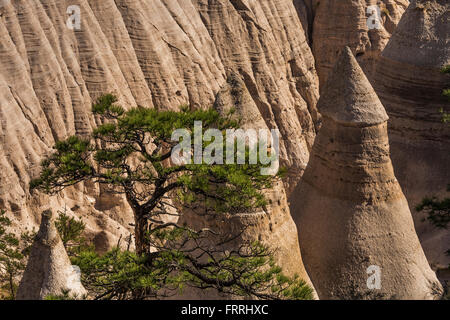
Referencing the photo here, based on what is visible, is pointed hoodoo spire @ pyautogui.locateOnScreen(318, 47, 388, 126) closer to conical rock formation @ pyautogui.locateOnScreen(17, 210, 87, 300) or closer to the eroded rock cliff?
the eroded rock cliff

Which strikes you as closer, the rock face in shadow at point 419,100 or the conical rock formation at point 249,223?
the conical rock formation at point 249,223

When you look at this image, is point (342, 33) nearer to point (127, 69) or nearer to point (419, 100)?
point (419, 100)

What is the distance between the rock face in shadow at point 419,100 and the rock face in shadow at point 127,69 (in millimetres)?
4505

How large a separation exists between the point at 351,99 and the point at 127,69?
27.9 feet

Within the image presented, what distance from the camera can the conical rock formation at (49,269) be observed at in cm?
1143

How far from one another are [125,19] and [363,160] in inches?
405

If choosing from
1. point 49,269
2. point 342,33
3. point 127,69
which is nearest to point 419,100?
point 127,69

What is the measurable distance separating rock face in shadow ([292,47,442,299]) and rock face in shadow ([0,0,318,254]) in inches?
89.0

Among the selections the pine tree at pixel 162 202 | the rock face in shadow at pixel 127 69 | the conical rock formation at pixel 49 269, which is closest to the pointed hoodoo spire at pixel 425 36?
the rock face in shadow at pixel 127 69

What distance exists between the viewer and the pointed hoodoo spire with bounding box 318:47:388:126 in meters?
15.3

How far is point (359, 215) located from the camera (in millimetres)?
15273

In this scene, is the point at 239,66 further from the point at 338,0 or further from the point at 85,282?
the point at 85,282

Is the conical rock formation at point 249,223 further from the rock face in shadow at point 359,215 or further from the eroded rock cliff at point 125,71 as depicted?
the rock face in shadow at point 359,215

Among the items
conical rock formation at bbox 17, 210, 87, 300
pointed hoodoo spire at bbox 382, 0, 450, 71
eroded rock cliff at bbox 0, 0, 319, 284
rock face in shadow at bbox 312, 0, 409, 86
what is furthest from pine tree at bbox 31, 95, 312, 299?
rock face in shadow at bbox 312, 0, 409, 86
